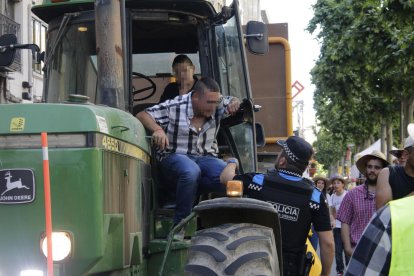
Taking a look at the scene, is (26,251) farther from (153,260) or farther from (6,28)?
(6,28)

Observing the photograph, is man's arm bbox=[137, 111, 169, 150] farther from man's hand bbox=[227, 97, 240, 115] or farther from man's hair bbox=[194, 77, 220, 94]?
man's hand bbox=[227, 97, 240, 115]

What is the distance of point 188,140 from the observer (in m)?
5.39

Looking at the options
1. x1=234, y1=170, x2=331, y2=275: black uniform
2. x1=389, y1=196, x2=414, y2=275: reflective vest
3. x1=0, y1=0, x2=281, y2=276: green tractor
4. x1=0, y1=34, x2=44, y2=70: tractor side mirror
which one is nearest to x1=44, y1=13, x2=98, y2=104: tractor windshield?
x1=0, y1=0, x2=281, y2=276: green tractor

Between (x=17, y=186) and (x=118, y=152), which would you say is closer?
(x=17, y=186)

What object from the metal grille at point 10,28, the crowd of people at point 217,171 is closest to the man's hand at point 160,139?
the crowd of people at point 217,171

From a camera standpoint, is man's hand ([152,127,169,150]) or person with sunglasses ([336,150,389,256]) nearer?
man's hand ([152,127,169,150])

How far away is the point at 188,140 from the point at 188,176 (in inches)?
14.2

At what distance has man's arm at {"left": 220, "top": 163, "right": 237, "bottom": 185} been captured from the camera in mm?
5172

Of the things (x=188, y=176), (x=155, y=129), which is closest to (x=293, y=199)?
(x=188, y=176)

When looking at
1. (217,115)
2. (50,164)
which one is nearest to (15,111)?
(50,164)

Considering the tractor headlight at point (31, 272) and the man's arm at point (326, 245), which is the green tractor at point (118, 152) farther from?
the man's arm at point (326, 245)

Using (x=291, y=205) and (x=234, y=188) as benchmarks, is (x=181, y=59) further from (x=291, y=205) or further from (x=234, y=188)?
(x=234, y=188)

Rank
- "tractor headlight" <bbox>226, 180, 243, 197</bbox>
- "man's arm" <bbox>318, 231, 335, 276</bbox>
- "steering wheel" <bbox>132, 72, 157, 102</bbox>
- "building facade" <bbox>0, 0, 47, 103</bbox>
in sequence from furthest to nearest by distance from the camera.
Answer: "building facade" <bbox>0, 0, 47, 103</bbox>
"steering wheel" <bbox>132, 72, 157, 102</bbox>
"man's arm" <bbox>318, 231, 335, 276</bbox>
"tractor headlight" <bbox>226, 180, 243, 197</bbox>

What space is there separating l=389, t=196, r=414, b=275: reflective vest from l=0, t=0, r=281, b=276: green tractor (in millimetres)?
1995
